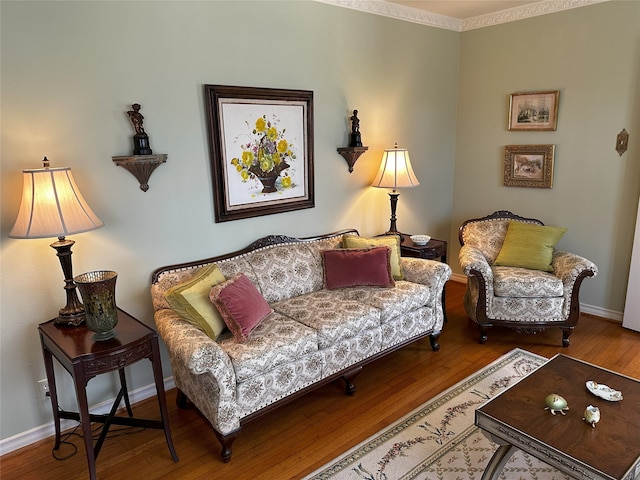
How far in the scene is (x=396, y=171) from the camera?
3.89 metres

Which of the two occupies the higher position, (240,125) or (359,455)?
(240,125)

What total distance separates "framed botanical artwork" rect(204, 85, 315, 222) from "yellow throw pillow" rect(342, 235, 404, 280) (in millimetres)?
451

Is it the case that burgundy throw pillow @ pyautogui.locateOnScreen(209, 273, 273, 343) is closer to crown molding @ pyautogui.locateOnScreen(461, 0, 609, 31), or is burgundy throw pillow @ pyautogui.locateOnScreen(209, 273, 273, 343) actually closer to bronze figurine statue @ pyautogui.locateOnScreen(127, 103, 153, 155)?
bronze figurine statue @ pyautogui.locateOnScreen(127, 103, 153, 155)

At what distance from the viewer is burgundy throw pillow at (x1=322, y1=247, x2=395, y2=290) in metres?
3.36

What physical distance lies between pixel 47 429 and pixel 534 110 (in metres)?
4.67

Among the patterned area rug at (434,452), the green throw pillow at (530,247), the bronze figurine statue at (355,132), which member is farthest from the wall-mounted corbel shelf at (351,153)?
the patterned area rug at (434,452)

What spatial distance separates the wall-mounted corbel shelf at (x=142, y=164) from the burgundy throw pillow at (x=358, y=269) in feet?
4.62

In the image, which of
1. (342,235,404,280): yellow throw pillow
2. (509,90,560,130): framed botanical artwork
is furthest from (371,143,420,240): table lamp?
(509,90,560,130): framed botanical artwork

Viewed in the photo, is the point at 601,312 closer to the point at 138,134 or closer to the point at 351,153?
the point at 351,153

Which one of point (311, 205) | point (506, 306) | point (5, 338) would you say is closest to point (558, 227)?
point (506, 306)

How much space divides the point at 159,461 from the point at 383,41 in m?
3.71

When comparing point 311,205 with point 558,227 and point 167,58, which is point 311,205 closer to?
point 167,58

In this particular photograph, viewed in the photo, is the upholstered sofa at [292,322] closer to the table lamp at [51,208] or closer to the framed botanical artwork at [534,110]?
the table lamp at [51,208]

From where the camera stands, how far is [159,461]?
2402mm
